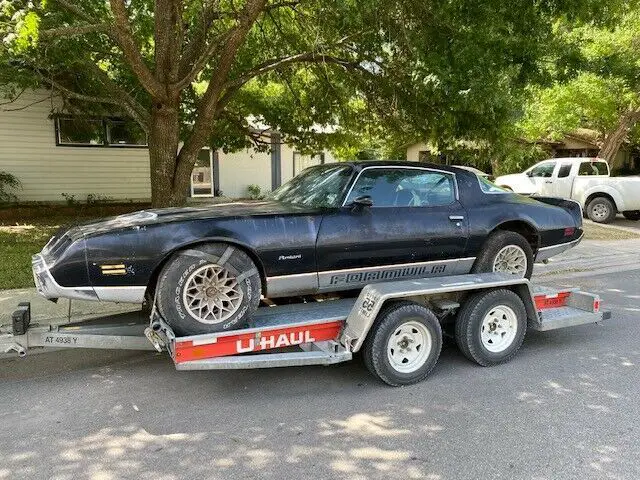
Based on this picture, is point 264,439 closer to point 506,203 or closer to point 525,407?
point 525,407

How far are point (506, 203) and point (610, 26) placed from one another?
3.86 meters

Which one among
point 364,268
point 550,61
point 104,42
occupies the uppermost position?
point 104,42

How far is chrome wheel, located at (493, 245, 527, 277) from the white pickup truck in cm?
913

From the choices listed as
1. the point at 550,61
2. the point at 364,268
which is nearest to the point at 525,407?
the point at 364,268

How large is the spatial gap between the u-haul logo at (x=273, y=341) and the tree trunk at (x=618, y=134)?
17.1m

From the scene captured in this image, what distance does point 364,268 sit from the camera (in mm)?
4688

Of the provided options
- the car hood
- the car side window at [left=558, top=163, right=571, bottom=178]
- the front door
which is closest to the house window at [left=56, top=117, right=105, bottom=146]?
the front door

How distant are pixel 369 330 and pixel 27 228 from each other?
10.2 m

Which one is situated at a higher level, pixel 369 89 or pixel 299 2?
pixel 299 2

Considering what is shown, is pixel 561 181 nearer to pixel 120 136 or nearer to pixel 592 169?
pixel 592 169

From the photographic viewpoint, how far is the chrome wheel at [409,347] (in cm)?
424

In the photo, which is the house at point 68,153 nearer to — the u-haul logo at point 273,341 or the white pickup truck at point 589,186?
the white pickup truck at point 589,186

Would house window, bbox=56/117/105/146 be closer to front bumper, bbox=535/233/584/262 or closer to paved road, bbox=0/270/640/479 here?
paved road, bbox=0/270/640/479

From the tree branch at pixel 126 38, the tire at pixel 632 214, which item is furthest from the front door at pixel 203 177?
the tire at pixel 632 214
